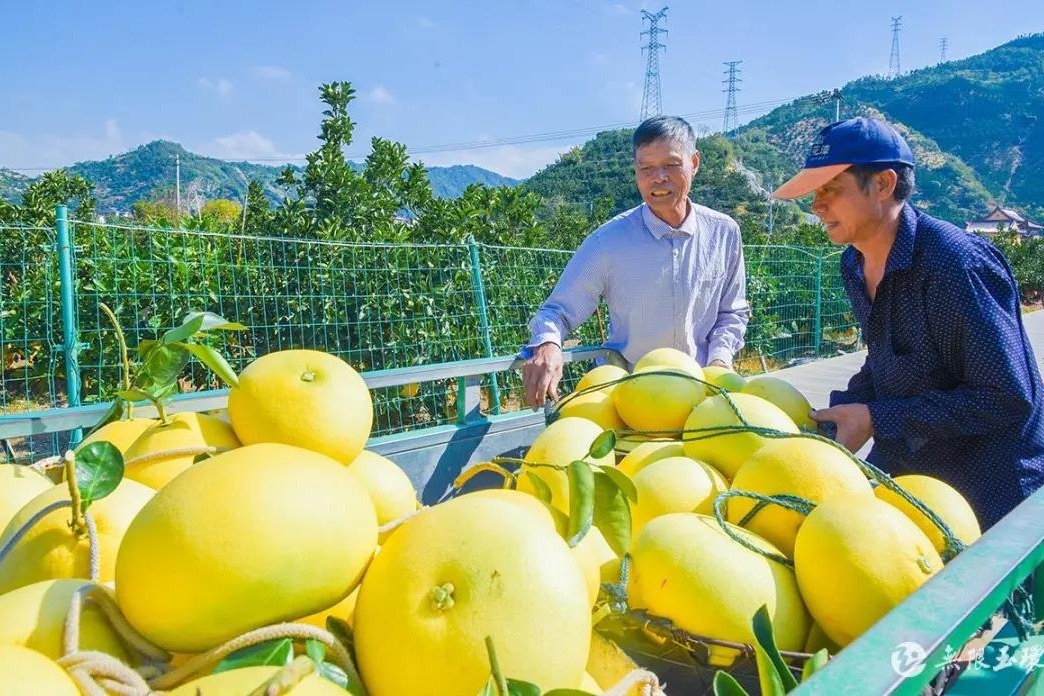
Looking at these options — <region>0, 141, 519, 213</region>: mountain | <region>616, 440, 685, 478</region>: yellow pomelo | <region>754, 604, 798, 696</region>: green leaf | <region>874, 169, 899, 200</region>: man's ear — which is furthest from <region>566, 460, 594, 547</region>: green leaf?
<region>0, 141, 519, 213</region>: mountain

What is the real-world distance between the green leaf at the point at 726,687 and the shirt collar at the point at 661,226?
2576 millimetres

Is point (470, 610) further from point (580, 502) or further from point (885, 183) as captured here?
point (885, 183)

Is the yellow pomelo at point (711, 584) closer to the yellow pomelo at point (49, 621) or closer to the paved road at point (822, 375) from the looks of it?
the yellow pomelo at point (49, 621)

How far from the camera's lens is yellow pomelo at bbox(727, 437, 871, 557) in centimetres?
122

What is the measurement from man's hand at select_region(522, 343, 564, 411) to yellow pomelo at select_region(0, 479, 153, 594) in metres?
1.46

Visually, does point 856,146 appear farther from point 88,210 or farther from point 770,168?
point 770,168

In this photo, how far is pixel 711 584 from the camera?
99cm

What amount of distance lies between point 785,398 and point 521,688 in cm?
138

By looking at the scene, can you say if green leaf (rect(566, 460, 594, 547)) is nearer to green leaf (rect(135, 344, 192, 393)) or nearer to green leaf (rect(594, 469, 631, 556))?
green leaf (rect(594, 469, 631, 556))

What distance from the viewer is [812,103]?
127875 mm

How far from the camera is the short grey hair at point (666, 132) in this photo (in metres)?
2.99

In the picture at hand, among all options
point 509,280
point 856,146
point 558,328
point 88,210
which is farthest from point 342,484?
point 88,210

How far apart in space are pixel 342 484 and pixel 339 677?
7.9 inches

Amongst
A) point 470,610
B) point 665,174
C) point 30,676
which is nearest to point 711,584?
point 470,610
